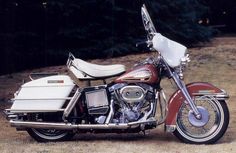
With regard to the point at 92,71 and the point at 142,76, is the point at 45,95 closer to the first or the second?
the point at 92,71

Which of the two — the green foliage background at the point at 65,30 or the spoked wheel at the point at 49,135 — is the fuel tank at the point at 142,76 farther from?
the green foliage background at the point at 65,30

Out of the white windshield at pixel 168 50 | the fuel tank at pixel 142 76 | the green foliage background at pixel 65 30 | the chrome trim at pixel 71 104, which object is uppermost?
the white windshield at pixel 168 50

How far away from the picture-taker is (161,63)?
6.44 m

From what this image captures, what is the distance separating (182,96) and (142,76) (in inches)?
20.1

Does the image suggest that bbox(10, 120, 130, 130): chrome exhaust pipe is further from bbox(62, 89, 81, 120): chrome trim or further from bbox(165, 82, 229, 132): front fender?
bbox(165, 82, 229, 132): front fender

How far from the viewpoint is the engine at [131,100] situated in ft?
20.9

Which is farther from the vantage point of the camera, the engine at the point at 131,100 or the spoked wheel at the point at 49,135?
the spoked wheel at the point at 49,135

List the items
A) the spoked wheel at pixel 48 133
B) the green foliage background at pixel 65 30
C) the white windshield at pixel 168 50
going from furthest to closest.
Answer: the green foliage background at pixel 65 30 < the spoked wheel at pixel 48 133 < the white windshield at pixel 168 50

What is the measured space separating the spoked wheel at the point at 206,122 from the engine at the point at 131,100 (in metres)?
0.42

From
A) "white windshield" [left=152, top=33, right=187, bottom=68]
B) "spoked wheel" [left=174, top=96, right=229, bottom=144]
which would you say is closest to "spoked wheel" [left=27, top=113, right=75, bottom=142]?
"spoked wheel" [left=174, top=96, right=229, bottom=144]

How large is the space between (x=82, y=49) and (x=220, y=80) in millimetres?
4519

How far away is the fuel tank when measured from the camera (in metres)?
6.38

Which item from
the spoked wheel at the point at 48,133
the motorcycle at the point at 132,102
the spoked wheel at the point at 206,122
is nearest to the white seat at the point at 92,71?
the motorcycle at the point at 132,102

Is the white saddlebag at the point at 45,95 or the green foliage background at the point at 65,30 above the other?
the white saddlebag at the point at 45,95
